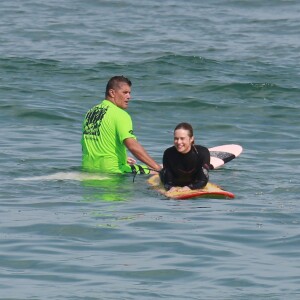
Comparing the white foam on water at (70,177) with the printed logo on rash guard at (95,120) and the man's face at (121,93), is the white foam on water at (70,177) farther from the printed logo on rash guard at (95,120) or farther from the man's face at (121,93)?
the man's face at (121,93)

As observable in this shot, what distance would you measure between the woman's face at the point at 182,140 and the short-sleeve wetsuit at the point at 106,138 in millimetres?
1331

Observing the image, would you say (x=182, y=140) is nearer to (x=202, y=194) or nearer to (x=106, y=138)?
(x=202, y=194)

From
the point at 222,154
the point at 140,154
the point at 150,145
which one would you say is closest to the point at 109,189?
the point at 140,154

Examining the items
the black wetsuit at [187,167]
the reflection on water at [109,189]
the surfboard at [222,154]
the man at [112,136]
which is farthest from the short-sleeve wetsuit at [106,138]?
the surfboard at [222,154]

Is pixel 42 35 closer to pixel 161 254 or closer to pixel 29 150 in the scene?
pixel 29 150

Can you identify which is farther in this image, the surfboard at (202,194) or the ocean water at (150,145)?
the surfboard at (202,194)

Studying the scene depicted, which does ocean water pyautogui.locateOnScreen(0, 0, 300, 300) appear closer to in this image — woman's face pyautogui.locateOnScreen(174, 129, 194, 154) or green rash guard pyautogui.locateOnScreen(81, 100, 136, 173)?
green rash guard pyautogui.locateOnScreen(81, 100, 136, 173)

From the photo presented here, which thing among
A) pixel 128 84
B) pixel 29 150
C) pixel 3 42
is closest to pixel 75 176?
pixel 128 84

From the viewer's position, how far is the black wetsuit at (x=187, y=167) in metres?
13.5

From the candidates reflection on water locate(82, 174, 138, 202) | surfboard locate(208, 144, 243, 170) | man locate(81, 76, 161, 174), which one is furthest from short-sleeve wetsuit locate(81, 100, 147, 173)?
surfboard locate(208, 144, 243, 170)

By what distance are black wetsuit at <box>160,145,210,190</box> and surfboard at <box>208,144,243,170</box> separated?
6.02 ft

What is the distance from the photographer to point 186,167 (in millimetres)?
13555

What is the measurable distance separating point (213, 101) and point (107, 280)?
1268cm

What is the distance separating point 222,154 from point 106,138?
2.06 meters
